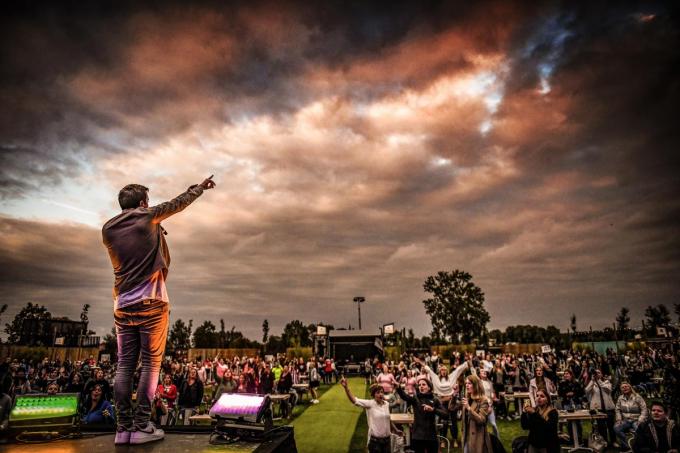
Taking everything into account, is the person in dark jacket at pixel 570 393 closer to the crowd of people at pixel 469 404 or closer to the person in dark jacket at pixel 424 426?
the crowd of people at pixel 469 404

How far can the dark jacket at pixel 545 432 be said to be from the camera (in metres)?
6.25

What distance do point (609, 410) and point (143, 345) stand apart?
11251 mm

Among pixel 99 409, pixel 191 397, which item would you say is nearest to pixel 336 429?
pixel 191 397

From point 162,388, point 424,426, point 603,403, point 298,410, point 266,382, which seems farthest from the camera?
point 298,410

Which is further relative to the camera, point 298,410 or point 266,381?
point 298,410

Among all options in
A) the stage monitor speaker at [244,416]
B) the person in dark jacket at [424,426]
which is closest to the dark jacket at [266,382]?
the person in dark jacket at [424,426]

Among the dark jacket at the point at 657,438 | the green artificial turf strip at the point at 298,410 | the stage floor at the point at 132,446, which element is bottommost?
the green artificial turf strip at the point at 298,410

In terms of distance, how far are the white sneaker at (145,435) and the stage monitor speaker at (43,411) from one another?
76 cm

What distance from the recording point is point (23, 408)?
9.92 ft

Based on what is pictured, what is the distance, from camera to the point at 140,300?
2.93 metres

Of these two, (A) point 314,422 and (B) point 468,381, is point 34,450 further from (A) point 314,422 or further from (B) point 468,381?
(A) point 314,422

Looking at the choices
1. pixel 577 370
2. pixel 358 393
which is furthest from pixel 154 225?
pixel 358 393

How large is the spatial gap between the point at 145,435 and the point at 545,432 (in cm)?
606

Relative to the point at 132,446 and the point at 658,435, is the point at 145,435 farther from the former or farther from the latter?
the point at 658,435
